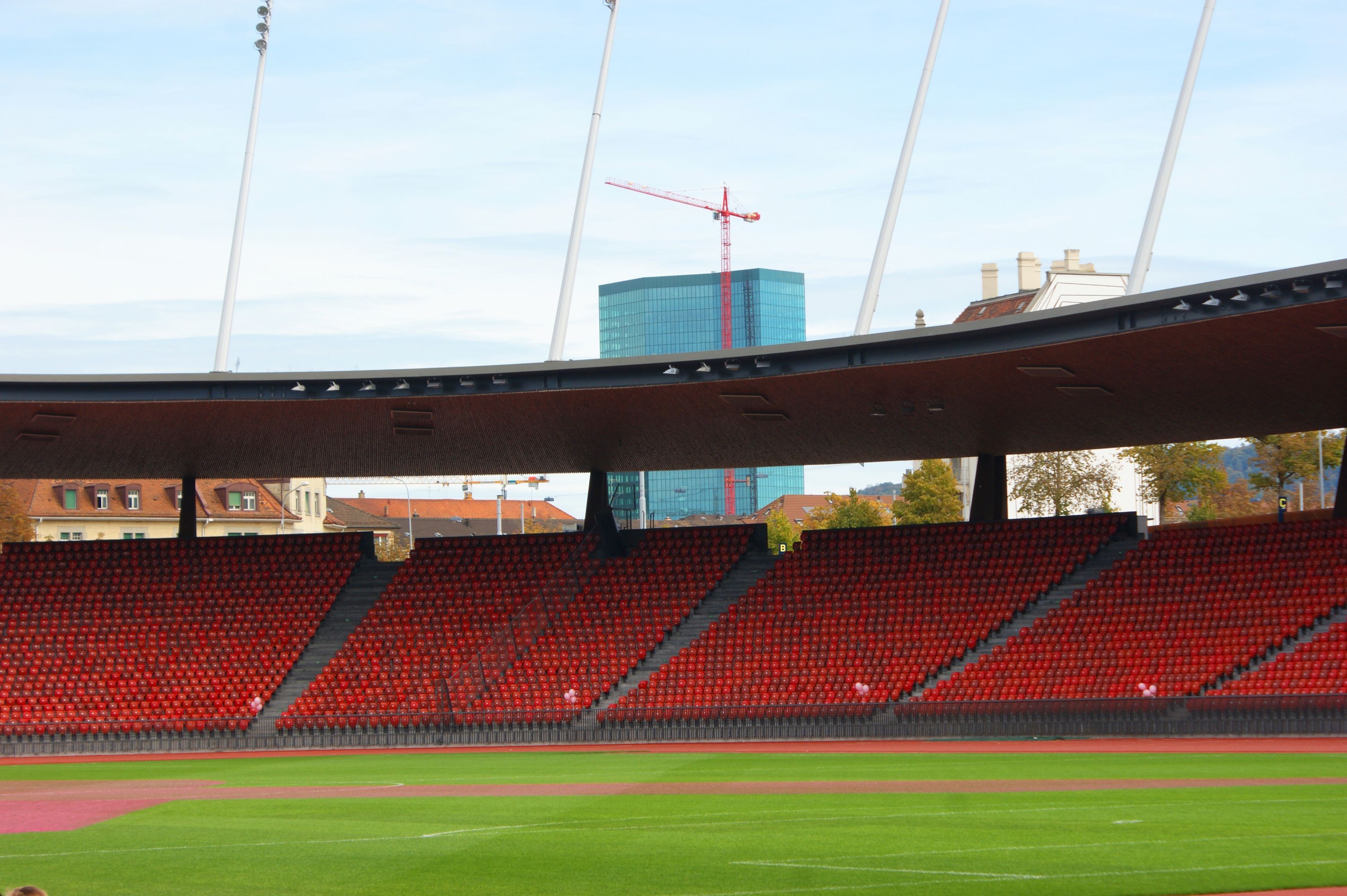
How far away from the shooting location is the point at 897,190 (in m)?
32.3

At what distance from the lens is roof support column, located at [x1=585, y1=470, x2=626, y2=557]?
131 ft

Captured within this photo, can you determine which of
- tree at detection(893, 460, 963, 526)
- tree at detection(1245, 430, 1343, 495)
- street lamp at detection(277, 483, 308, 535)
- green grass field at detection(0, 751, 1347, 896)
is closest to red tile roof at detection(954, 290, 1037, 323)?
tree at detection(893, 460, 963, 526)

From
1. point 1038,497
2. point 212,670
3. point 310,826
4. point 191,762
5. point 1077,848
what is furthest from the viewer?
point 1038,497

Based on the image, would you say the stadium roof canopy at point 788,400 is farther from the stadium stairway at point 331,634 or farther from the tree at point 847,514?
the tree at point 847,514

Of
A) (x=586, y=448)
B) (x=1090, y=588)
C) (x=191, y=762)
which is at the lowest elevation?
(x=191, y=762)

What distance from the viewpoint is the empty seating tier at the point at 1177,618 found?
29.4 metres

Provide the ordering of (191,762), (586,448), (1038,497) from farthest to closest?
(1038,497) < (586,448) < (191,762)

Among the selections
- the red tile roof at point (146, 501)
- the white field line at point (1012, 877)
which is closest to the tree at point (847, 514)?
the red tile roof at point (146, 501)

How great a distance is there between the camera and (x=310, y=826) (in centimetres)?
1673

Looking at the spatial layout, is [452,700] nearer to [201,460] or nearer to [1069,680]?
[201,460]

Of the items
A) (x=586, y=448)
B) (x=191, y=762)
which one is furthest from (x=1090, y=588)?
(x=191, y=762)

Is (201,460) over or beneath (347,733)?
over

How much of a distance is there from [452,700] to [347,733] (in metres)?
2.64

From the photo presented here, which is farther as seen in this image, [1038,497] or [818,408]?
[1038,497]
